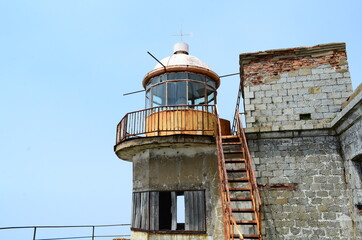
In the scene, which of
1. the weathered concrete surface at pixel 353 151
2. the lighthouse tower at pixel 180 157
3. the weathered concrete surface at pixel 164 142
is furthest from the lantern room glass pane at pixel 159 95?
the weathered concrete surface at pixel 353 151

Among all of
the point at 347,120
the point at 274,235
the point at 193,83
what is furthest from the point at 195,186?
the point at 347,120

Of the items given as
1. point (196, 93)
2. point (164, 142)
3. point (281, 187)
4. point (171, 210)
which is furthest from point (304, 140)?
point (171, 210)

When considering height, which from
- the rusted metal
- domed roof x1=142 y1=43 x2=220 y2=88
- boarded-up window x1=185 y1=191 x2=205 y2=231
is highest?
domed roof x1=142 y1=43 x2=220 y2=88

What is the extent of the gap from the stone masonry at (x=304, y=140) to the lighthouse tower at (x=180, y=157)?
2.48 ft

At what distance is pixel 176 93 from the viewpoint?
30.8 feet

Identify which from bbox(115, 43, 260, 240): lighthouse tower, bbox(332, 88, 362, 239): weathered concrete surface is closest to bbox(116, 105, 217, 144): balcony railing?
bbox(115, 43, 260, 240): lighthouse tower

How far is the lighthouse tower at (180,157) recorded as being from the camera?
7801 mm

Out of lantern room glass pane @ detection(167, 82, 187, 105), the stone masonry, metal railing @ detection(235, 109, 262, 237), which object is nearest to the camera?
metal railing @ detection(235, 109, 262, 237)

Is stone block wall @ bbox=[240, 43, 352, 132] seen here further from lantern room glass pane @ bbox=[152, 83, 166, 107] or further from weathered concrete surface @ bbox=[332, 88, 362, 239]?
lantern room glass pane @ bbox=[152, 83, 166, 107]

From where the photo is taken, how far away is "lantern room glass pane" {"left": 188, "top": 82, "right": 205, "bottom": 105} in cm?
948

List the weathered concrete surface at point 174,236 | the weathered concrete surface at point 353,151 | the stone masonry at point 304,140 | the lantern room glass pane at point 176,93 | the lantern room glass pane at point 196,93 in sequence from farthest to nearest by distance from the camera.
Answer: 1. the lantern room glass pane at point 196,93
2. the lantern room glass pane at point 176,93
3. the weathered concrete surface at point 174,236
4. the stone masonry at point 304,140
5. the weathered concrete surface at point 353,151

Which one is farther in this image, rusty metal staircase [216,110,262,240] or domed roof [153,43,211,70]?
domed roof [153,43,211,70]

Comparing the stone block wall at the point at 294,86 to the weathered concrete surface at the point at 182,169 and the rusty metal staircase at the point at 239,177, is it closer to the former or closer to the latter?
the rusty metal staircase at the point at 239,177

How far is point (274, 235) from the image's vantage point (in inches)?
281
